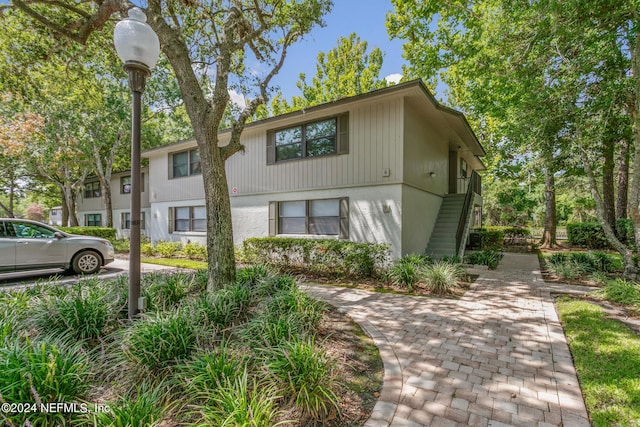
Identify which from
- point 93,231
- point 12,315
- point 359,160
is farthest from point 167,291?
point 93,231

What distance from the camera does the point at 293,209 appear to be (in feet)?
33.7

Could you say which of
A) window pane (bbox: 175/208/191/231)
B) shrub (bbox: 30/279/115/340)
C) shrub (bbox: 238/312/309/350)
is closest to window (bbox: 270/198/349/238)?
window pane (bbox: 175/208/191/231)

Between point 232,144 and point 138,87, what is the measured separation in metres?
2.15

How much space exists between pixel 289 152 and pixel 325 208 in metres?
2.55

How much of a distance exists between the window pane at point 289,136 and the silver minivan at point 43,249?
6.65 m

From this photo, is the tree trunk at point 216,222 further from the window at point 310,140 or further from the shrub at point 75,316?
the window at point 310,140

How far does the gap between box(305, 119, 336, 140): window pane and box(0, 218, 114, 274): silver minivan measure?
7.45 meters

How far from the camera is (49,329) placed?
134 inches

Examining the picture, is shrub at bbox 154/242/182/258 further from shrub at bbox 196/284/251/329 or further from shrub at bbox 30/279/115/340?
shrub at bbox 196/284/251/329

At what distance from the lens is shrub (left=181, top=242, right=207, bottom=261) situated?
11555 millimetres

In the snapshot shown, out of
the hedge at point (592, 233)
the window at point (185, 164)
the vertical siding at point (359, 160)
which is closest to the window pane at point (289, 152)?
the vertical siding at point (359, 160)

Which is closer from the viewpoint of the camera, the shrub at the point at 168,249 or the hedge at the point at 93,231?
the shrub at the point at 168,249

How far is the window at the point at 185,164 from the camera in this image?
13109 millimetres

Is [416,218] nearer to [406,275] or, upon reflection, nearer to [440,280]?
[406,275]
